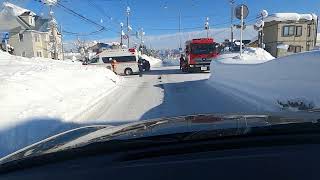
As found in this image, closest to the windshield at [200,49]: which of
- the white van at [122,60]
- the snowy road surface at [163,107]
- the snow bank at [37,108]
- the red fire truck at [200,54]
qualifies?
the red fire truck at [200,54]

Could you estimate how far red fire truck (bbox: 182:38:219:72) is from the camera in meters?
33.8

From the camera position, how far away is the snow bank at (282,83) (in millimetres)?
9891

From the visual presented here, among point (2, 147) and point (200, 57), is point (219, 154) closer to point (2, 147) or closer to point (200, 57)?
point (2, 147)

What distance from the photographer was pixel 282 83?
1167 cm

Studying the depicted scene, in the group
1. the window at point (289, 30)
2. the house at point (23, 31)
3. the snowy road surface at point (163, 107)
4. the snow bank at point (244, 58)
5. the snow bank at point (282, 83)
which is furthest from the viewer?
the house at point (23, 31)

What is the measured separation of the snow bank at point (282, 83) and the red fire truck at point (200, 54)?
17.0m

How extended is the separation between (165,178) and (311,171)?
0.56m

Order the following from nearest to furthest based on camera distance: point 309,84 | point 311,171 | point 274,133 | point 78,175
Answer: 1. point 311,171
2. point 78,175
3. point 274,133
4. point 309,84

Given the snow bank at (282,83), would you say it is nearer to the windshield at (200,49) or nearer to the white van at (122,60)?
the windshield at (200,49)

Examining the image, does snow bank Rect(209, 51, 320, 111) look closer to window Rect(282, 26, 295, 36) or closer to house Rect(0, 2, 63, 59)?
window Rect(282, 26, 295, 36)

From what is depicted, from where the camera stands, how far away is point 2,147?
740cm

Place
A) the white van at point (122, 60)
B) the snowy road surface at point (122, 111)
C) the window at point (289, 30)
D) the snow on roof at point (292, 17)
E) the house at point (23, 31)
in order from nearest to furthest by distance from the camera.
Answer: the snowy road surface at point (122, 111), the white van at point (122, 60), the snow on roof at point (292, 17), the window at point (289, 30), the house at point (23, 31)

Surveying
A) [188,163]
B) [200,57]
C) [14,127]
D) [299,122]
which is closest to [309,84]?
[14,127]

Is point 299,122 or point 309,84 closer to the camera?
point 299,122
